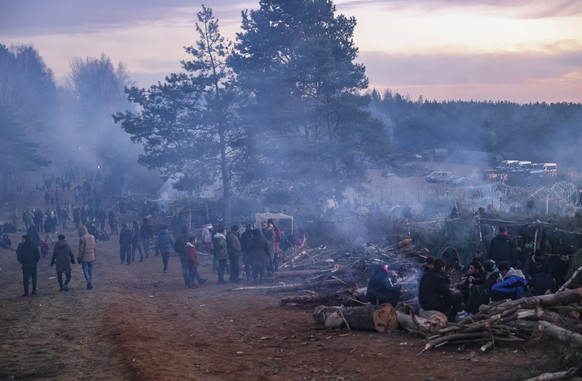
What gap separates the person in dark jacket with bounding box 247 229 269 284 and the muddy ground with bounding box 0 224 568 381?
6.55 feet

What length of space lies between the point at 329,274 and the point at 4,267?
647 inches

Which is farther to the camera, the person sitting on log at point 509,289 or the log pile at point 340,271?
the log pile at point 340,271

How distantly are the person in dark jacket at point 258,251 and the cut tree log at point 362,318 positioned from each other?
743 cm

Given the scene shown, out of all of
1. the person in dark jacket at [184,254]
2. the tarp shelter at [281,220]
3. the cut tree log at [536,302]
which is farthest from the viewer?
the tarp shelter at [281,220]

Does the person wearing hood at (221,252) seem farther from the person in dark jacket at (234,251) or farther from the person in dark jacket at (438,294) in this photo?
the person in dark jacket at (438,294)

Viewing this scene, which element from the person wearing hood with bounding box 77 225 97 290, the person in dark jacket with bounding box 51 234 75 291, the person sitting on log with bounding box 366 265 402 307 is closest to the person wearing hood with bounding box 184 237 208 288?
the person wearing hood with bounding box 77 225 97 290

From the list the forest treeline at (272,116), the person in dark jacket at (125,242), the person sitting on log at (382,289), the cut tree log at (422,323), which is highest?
the forest treeline at (272,116)

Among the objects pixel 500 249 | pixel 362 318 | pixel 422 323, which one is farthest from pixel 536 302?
pixel 500 249

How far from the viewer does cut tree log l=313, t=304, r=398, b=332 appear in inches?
448

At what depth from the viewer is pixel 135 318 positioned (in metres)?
14.0

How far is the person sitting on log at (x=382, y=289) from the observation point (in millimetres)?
12516

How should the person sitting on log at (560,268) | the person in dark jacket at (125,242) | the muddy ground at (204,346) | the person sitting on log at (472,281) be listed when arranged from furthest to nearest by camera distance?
the person in dark jacket at (125,242), the person sitting on log at (560,268), the person sitting on log at (472,281), the muddy ground at (204,346)

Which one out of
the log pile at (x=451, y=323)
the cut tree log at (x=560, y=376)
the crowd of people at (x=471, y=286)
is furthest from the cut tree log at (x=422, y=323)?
the cut tree log at (x=560, y=376)

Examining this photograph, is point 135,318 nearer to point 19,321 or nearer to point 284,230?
point 19,321
